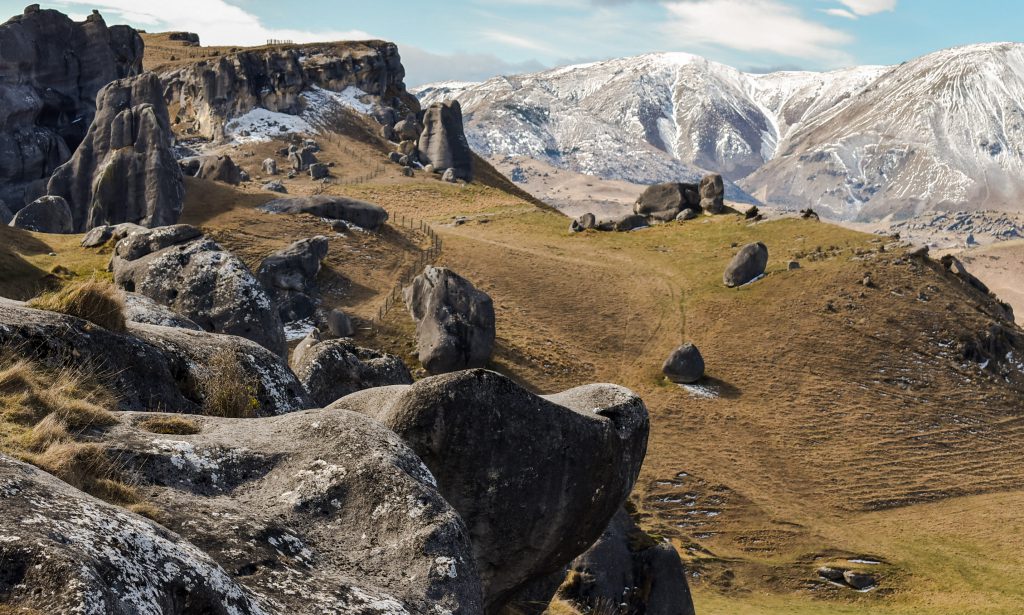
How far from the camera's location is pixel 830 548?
39031 mm

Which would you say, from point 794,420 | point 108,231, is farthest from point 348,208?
point 794,420

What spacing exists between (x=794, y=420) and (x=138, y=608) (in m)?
45.9

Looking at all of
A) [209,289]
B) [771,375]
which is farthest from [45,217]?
[771,375]

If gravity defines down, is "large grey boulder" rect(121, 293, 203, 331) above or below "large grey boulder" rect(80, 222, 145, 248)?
above

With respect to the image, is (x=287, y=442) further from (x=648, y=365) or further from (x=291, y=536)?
(x=648, y=365)

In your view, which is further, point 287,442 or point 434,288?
point 434,288

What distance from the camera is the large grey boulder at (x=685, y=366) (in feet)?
168

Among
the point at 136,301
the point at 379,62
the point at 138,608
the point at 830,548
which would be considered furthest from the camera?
the point at 379,62

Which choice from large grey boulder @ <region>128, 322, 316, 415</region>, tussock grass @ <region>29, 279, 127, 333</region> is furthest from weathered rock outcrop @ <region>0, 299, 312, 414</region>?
tussock grass @ <region>29, 279, 127, 333</region>

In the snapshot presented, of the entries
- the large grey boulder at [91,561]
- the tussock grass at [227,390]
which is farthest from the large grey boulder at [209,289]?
the large grey boulder at [91,561]

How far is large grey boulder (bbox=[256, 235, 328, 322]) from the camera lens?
168 ft

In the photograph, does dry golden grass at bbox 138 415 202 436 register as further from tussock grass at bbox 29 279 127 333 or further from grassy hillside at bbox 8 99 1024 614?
grassy hillside at bbox 8 99 1024 614

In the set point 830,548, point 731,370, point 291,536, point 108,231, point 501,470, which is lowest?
point 830,548

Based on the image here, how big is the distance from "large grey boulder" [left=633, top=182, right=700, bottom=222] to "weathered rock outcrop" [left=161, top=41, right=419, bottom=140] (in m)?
52.9
